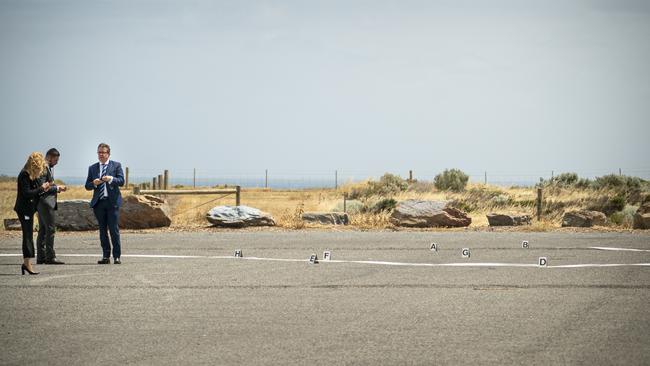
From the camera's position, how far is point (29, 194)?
1337cm

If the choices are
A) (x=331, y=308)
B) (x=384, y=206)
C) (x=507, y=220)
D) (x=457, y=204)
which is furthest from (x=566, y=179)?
(x=331, y=308)

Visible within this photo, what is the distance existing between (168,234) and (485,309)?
1399cm

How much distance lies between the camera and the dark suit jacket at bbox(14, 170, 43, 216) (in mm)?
13289

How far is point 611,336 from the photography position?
26.2 ft

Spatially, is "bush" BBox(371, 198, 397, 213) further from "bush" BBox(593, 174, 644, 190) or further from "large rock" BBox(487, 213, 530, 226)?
"bush" BBox(593, 174, 644, 190)

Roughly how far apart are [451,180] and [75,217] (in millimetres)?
32036

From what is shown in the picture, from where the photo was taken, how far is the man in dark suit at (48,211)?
14.0 meters

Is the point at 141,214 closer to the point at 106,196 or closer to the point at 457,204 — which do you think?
the point at 106,196

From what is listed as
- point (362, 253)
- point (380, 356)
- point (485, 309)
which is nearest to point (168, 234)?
point (362, 253)

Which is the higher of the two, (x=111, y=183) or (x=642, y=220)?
(x=111, y=183)

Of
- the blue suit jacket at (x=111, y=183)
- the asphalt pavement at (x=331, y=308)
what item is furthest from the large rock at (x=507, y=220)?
the blue suit jacket at (x=111, y=183)

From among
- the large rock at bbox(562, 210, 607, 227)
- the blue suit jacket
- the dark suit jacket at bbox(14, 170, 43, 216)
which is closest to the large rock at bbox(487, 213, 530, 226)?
the large rock at bbox(562, 210, 607, 227)

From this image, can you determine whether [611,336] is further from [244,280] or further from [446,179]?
[446,179]

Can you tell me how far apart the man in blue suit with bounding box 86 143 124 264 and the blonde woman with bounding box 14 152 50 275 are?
3.12 ft
